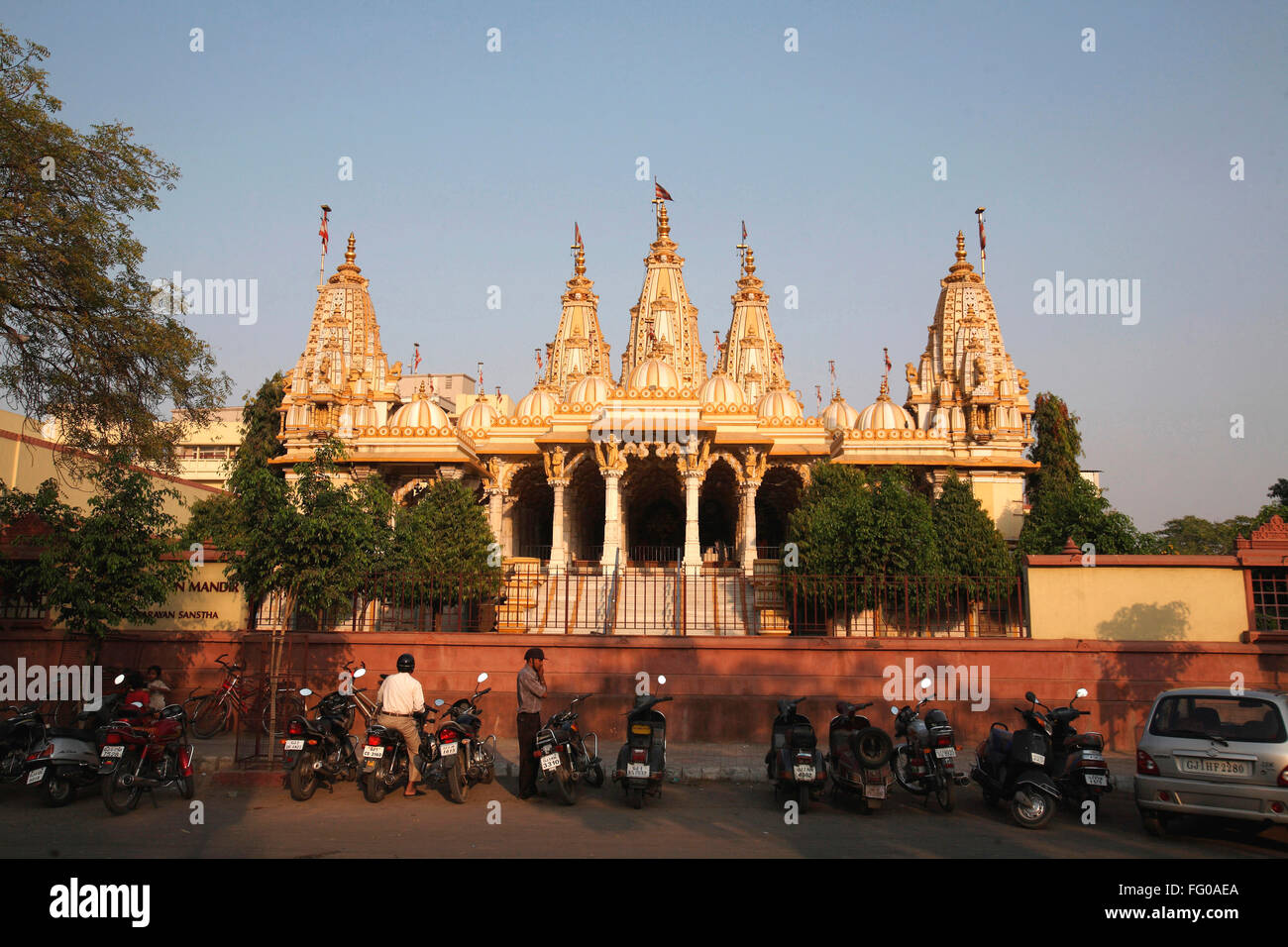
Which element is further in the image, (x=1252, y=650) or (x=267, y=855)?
(x=1252, y=650)

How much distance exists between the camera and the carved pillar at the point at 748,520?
29000 millimetres

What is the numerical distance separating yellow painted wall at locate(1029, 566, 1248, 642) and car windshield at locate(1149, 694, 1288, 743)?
5.12 metres

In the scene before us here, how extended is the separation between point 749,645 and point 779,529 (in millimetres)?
29185

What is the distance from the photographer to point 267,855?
285 inches

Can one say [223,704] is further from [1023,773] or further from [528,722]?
[1023,773]

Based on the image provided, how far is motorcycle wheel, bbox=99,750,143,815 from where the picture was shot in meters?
8.88

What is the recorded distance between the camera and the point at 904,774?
9.39 meters

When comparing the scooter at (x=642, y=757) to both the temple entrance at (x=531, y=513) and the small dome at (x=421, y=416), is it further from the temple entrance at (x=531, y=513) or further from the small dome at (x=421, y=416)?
the small dome at (x=421, y=416)

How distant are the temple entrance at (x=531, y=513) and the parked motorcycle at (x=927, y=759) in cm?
2575

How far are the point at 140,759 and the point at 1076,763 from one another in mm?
8770

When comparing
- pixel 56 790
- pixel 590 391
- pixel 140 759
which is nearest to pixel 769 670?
pixel 140 759
